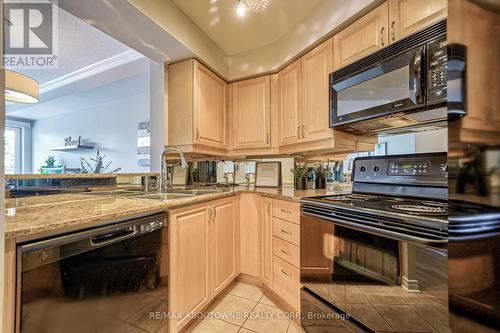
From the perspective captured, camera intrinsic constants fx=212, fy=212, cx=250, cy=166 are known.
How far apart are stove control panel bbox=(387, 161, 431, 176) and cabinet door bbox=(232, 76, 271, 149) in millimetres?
1108

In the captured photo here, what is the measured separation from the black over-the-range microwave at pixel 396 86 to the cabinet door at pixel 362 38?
3.3 inches

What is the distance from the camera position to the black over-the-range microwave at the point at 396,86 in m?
1.03

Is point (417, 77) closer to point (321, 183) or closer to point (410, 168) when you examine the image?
point (410, 168)

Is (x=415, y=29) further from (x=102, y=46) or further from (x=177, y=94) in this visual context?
(x=102, y=46)

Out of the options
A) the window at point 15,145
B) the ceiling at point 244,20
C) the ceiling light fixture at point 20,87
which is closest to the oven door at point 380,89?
the ceiling at point 244,20

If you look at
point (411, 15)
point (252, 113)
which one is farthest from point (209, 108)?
point (411, 15)

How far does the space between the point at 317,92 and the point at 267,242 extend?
130 cm

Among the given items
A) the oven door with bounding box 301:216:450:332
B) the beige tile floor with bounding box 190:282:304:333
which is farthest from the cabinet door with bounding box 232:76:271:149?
the beige tile floor with bounding box 190:282:304:333

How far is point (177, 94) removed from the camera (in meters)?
1.99

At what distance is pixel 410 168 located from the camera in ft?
4.17

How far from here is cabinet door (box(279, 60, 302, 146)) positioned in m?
1.89

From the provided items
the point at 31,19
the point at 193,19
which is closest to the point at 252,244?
the point at 193,19

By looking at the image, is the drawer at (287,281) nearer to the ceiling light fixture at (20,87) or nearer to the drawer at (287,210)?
the drawer at (287,210)

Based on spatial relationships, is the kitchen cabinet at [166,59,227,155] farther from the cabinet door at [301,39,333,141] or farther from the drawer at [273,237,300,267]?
the drawer at [273,237,300,267]
